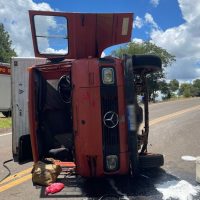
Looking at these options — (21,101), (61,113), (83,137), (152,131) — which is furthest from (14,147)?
(152,131)

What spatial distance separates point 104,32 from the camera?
6430 millimetres

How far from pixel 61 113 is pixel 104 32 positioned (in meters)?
1.58

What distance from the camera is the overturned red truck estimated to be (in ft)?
18.1

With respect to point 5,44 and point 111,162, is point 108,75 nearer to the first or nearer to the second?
point 111,162

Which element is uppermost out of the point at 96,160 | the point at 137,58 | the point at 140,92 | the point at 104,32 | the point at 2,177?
the point at 104,32

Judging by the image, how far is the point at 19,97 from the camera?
8.13 meters

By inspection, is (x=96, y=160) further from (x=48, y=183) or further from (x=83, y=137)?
(x=48, y=183)

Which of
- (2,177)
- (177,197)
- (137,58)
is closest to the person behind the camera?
(177,197)

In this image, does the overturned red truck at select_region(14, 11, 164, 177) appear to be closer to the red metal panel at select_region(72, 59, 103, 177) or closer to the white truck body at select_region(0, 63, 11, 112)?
the red metal panel at select_region(72, 59, 103, 177)

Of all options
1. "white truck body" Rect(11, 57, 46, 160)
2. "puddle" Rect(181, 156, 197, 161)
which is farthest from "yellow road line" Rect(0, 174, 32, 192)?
"puddle" Rect(181, 156, 197, 161)

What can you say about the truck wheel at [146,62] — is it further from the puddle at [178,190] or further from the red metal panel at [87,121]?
the puddle at [178,190]

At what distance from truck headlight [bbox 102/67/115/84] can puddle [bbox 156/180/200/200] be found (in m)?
1.72

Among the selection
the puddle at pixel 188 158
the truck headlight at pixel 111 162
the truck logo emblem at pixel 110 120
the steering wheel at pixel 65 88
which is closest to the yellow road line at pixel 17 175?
the steering wheel at pixel 65 88

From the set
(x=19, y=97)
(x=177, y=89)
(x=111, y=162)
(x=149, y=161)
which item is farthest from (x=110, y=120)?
(x=177, y=89)
